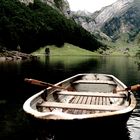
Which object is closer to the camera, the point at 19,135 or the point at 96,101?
the point at 19,135

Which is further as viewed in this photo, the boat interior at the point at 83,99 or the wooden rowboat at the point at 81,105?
the boat interior at the point at 83,99

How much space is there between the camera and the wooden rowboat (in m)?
16.5

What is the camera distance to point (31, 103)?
65.4 feet

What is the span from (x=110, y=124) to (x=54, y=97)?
26.7 feet

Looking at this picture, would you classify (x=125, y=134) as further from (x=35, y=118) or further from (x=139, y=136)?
(x=35, y=118)

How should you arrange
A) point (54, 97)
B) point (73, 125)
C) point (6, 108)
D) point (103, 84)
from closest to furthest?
point (73, 125) < point (54, 97) < point (6, 108) < point (103, 84)

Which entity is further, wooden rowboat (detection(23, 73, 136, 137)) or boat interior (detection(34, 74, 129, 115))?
boat interior (detection(34, 74, 129, 115))

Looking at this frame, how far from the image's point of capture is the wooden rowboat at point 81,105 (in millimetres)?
16531

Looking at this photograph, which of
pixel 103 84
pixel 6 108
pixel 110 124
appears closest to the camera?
pixel 110 124

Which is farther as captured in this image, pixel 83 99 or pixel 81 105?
pixel 83 99

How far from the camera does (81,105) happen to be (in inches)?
774

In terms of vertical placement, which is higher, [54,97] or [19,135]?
[54,97]

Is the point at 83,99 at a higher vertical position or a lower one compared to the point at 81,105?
lower

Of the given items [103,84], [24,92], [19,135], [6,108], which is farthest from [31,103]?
[24,92]
